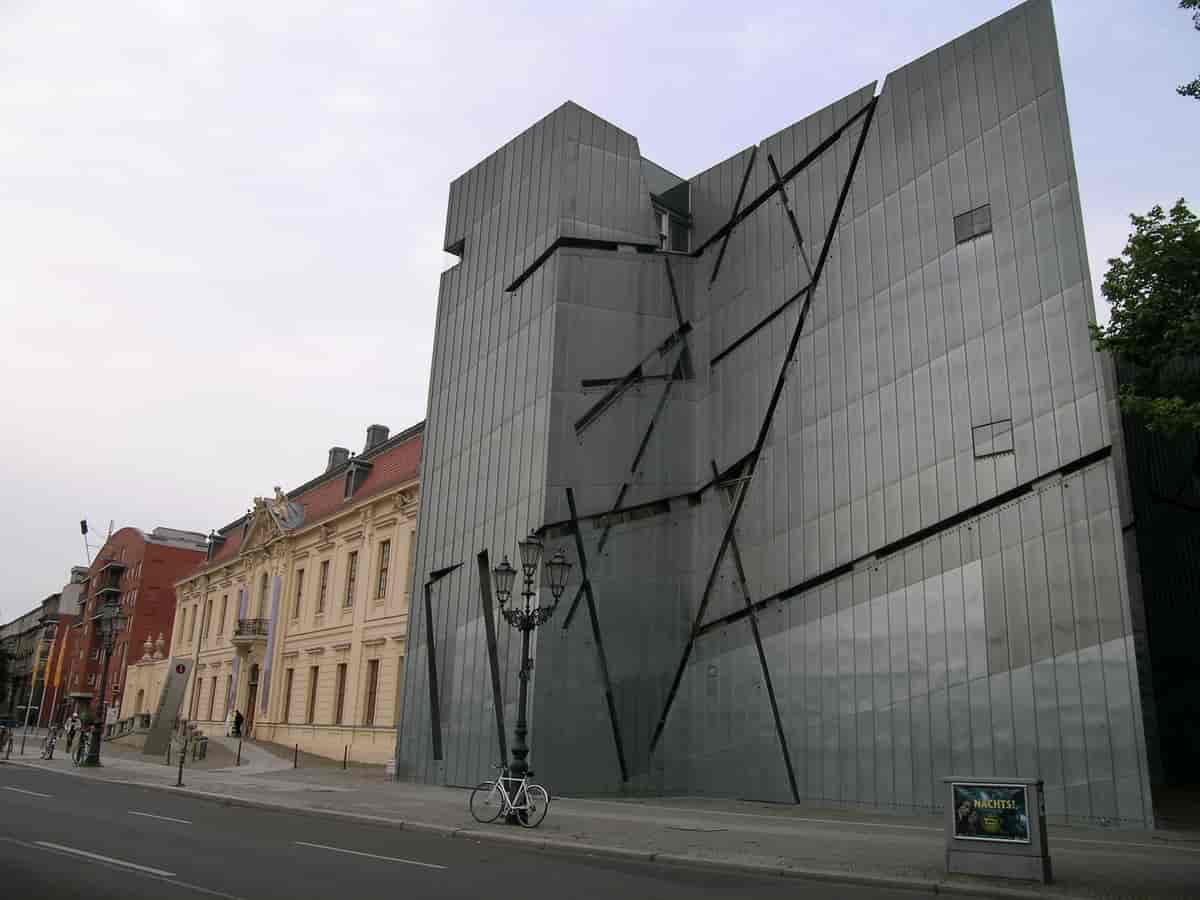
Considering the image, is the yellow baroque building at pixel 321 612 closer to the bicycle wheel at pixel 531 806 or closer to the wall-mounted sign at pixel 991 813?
the bicycle wheel at pixel 531 806

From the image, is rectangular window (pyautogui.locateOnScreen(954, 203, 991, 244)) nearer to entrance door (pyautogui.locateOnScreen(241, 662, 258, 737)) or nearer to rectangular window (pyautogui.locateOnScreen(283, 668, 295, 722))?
rectangular window (pyautogui.locateOnScreen(283, 668, 295, 722))

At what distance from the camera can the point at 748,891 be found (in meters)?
9.93

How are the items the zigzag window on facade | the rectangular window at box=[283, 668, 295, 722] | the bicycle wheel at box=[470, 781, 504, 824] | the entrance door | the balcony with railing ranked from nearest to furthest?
the bicycle wheel at box=[470, 781, 504, 824] < the zigzag window on facade < the rectangular window at box=[283, 668, 295, 722] < the entrance door < the balcony with railing

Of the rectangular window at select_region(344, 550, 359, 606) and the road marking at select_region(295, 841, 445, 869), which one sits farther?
the rectangular window at select_region(344, 550, 359, 606)

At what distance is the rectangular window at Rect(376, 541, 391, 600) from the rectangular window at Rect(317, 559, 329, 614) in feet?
17.4

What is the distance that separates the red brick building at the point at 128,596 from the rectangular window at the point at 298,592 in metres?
29.9

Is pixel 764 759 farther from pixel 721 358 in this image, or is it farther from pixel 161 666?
pixel 161 666

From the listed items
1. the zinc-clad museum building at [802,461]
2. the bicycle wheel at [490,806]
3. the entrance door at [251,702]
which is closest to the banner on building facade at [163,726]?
the entrance door at [251,702]

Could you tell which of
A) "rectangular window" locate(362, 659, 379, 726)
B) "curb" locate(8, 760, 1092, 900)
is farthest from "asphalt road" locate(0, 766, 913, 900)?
"rectangular window" locate(362, 659, 379, 726)

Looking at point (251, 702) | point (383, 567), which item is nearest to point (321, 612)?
point (383, 567)

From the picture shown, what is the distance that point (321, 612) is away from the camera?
4156cm

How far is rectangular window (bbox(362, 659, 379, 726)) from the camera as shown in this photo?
35375 millimetres

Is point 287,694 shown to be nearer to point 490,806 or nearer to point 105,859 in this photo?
point 490,806

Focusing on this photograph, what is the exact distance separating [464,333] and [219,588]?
3249 cm
